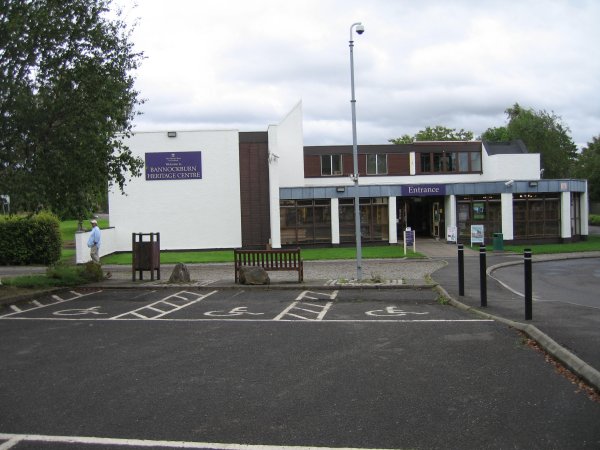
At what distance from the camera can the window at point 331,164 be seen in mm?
37469

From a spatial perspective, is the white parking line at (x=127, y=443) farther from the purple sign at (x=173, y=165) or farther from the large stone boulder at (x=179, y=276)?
the purple sign at (x=173, y=165)

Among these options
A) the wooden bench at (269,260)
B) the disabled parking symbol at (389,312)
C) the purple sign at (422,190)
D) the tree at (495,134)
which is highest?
the tree at (495,134)

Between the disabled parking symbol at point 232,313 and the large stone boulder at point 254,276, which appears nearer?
the disabled parking symbol at point 232,313

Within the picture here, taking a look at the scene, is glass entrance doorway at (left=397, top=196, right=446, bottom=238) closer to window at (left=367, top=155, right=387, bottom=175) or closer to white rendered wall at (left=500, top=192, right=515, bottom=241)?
window at (left=367, top=155, right=387, bottom=175)

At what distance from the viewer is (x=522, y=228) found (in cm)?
3331

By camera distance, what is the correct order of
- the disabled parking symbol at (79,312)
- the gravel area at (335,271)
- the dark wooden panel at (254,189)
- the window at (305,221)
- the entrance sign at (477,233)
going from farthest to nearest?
1. the dark wooden panel at (254,189)
2. the window at (305,221)
3. the entrance sign at (477,233)
4. the gravel area at (335,271)
5. the disabled parking symbol at (79,312)

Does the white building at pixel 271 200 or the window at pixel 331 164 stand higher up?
the window at pixel 331 164

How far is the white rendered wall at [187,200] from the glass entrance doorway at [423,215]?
1220 cm

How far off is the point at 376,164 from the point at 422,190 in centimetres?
541

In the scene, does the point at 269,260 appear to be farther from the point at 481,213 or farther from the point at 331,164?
the point at 331,164

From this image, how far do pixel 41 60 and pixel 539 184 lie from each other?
92.6 ft

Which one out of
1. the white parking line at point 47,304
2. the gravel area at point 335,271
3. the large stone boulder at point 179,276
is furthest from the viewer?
the gravel area at point 335,271

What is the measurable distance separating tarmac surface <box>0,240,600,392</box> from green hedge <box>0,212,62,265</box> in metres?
1.75

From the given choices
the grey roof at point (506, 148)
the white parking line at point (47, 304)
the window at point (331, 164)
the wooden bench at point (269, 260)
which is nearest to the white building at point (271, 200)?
the window at point (331, 164)
